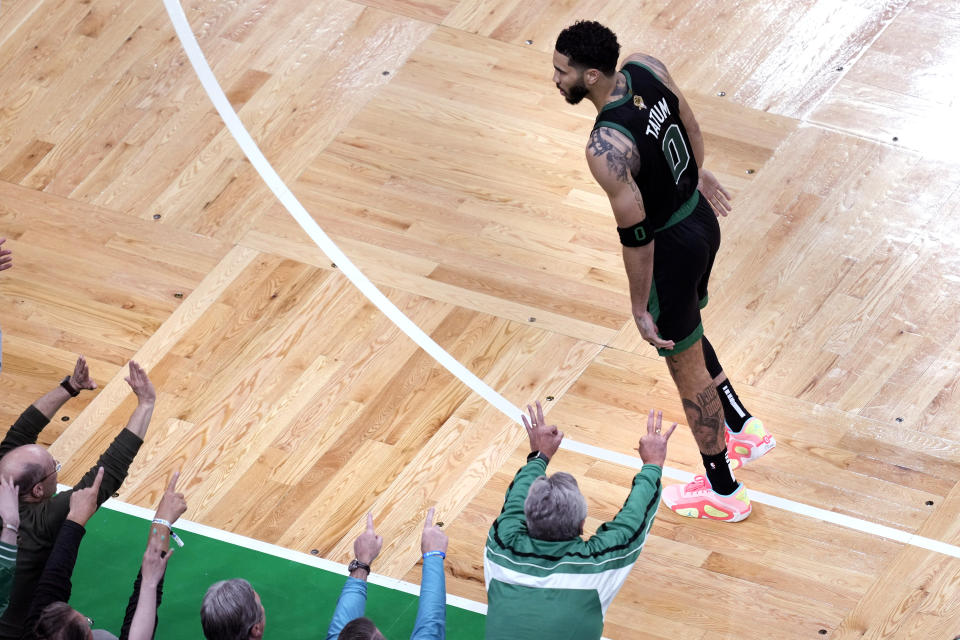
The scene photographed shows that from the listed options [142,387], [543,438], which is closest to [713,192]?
[543,438]

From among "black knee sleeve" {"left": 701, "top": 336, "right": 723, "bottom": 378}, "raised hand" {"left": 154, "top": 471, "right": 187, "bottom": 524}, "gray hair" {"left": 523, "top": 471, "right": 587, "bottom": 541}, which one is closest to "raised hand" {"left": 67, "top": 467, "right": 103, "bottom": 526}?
"raised hand" {"left": 154, "top": 471, "right": 187, "bottom": 524}

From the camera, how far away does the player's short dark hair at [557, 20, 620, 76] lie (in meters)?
5.45

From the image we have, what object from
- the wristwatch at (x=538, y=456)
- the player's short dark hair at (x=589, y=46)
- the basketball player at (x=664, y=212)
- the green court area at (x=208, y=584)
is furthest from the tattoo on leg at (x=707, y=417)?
the player's short dark hair at (x=589, y=46)

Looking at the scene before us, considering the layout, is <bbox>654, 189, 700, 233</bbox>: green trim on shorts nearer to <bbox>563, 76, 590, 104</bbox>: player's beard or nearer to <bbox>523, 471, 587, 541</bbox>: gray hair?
<bbox>563, 76, 590, 104</bbox>: player's beard

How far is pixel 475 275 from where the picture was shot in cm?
743

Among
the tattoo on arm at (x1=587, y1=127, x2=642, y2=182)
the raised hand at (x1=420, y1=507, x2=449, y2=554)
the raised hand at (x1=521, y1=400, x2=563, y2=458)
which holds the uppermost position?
the tattoo on arm at (x1=587, y1=127, x2=642, y2=182)

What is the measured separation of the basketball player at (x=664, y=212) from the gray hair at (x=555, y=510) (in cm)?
111

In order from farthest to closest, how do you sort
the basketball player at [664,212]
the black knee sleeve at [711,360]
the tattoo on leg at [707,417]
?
the black knee sleeve at [711,360] → the tattoo on leg at [707,417] → the basketball player at [664,212]

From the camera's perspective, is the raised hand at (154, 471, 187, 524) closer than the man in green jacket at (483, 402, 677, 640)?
No

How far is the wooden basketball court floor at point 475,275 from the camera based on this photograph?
6.28 metres

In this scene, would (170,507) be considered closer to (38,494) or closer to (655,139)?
(38,494)

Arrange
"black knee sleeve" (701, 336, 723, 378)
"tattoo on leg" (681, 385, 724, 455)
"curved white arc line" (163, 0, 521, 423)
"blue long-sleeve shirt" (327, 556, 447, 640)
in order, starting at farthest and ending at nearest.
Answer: "curved white arc line" (163, 0, 521, 423) < "black knee sleeve" (701, 336, 723, 378) < "tattoo on leg" (681, 385, 724, 455) < "blue long-sleeve shirt" (327, 556, 447, 640)

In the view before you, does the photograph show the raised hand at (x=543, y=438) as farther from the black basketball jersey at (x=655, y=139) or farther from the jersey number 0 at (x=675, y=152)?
the jersey number 0 at (x=675, y=152)

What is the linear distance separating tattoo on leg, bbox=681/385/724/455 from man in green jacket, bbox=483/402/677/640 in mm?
1263
